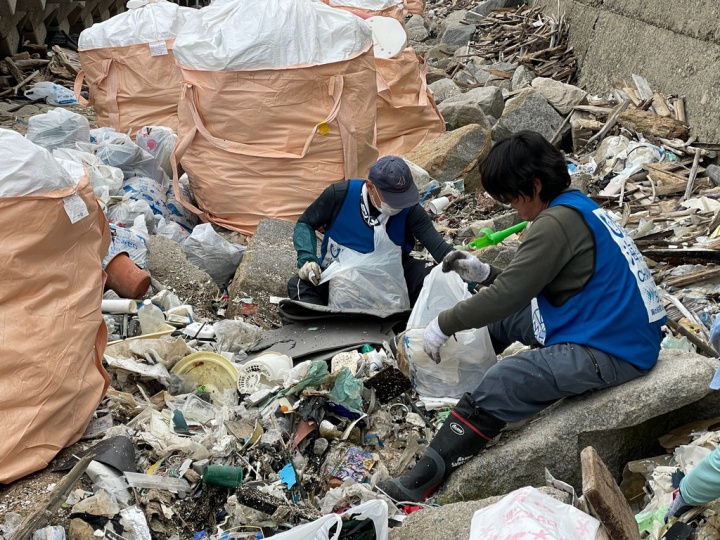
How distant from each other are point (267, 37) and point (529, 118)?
293cm

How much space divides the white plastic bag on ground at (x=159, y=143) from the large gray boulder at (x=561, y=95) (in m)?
3.63

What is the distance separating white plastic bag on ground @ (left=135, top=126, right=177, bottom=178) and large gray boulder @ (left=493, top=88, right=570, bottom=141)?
286cm

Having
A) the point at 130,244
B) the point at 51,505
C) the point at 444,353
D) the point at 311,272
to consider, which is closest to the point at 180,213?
the point at 130,244

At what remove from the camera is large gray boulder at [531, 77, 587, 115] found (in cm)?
757

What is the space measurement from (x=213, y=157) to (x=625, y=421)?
138 inches

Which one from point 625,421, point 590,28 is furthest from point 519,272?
point 590,28

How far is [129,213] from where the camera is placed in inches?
200

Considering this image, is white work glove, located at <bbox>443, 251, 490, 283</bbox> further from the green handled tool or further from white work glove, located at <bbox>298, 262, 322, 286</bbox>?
the green handled tool

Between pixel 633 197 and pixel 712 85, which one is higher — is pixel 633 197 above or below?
below

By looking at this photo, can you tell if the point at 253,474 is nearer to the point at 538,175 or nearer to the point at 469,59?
the point at 538,175

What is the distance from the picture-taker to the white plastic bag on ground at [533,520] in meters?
Result: 1.98

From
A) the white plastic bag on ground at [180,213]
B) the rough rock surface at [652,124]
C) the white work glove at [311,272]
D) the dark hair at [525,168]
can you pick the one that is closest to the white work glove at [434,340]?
the dark hair at [525,168]

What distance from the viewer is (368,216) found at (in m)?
3.99

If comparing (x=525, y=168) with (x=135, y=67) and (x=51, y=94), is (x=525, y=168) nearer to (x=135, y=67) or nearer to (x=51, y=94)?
(x=135, y=67)
